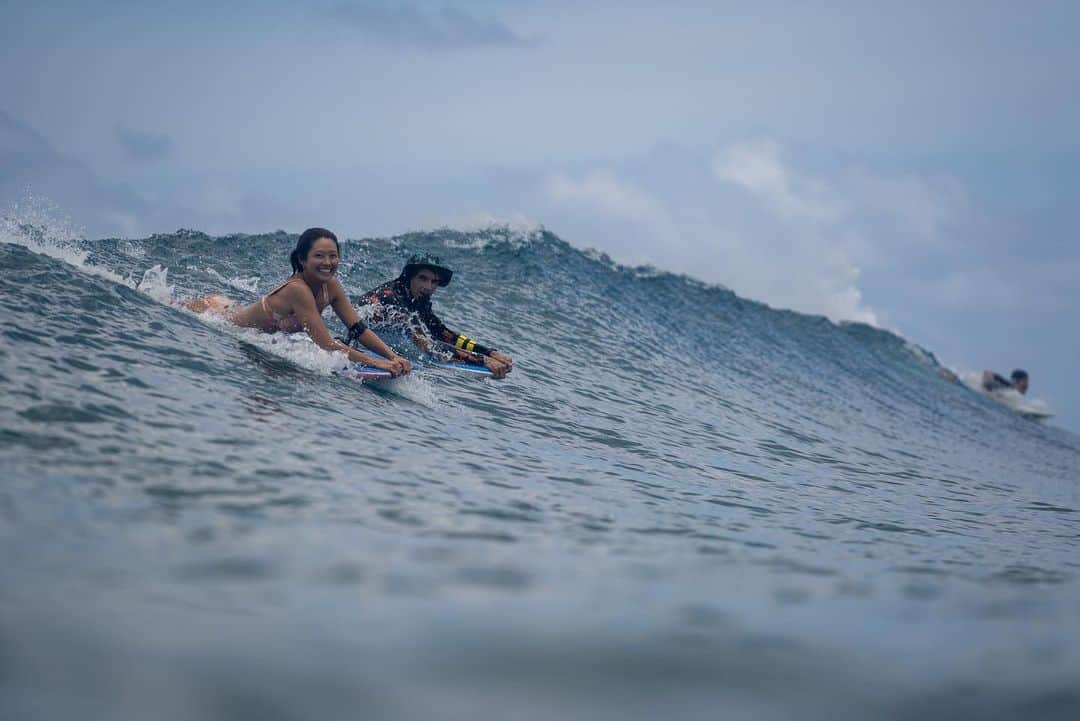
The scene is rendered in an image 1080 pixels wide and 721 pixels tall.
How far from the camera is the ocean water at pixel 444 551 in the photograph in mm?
2086

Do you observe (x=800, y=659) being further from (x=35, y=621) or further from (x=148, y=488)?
(x=148, y=488)

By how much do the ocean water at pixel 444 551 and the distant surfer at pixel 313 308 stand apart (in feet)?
0.69

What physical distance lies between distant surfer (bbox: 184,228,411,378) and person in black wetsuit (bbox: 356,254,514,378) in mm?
945

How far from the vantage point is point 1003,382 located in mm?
23547

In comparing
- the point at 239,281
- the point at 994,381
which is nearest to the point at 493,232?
the point at 239,281

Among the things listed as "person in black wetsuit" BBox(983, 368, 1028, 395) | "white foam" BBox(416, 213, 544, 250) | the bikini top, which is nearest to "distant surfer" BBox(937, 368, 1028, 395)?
"person in black wetsuit" BBox(983, 368, 1028, 395)

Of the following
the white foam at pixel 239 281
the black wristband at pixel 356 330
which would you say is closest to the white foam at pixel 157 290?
the black wristband at pixel 356 330

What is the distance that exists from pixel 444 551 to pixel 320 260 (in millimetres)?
4543

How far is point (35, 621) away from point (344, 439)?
2.72 m

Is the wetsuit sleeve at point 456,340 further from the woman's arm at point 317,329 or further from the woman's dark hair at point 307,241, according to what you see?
the woman's dark hair at point 307,241

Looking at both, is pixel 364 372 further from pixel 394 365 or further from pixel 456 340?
pixel 456 340

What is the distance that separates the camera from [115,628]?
7.14 feet

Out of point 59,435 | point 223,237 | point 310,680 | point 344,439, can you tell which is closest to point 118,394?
point 59,435

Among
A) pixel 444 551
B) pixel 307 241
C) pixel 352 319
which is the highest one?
pixel 307 241
